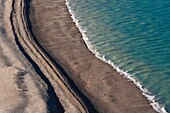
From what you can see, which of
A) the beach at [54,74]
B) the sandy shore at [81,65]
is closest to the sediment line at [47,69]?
the beach at [54,74]

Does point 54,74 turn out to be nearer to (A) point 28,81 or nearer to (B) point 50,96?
(A) point 28,81

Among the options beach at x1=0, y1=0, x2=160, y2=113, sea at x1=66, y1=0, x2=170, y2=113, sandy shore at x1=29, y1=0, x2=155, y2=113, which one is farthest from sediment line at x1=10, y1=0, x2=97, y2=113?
sea at x1=66, y1=0, x2=170, y2=113

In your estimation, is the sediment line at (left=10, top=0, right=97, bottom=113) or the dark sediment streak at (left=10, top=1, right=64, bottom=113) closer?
the dark sediment streak at (left=10, top=1, right=64, bottom=113)

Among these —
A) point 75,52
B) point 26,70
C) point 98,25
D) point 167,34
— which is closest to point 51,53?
point 75,52

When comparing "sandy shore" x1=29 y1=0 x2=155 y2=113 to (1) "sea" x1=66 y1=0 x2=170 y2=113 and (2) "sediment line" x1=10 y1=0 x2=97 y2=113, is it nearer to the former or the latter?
(2) "sediment line" x1=10 y1=0 x2=97 y2=113

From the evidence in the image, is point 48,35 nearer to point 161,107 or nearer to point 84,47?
point 84,47

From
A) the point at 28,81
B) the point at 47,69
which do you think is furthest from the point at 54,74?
the point at 28,81
